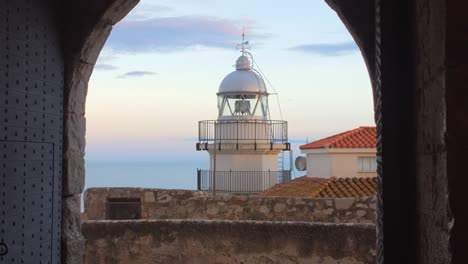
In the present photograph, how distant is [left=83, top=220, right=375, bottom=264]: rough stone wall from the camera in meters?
6.24

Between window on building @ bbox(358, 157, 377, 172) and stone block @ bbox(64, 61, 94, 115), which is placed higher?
stone block @ bbox(64, 61, 94, 115)

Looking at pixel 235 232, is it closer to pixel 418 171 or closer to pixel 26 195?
pixel 26 195

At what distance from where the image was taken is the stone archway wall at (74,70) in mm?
4031

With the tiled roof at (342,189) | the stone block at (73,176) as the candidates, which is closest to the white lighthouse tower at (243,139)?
the tiled roof at (342,189)

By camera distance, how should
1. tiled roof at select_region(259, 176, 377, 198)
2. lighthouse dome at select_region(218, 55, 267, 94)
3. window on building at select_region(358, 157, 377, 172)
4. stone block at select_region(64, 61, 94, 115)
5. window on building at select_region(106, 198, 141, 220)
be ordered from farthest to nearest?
lighthouse dome at select_region(218, 55, 267, 94), window on building at select_region(358, 157, 377, 172), tiled roof at select_region(259, 176, 377, 198), window on building at select_region(106, 198, 141, 220), stone block at select_region(64, 61, 94, 115)

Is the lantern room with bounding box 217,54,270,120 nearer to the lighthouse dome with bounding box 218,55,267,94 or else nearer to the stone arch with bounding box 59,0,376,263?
the lighthouse dome with bounding box 218,55,267,94

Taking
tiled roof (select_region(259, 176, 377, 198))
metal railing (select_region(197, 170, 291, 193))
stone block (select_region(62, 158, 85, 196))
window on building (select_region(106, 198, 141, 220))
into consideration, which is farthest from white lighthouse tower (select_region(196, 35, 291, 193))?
stone block (select_region(62, 158, 85, 196))

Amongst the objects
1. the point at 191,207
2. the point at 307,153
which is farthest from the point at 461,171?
the point at 307,153

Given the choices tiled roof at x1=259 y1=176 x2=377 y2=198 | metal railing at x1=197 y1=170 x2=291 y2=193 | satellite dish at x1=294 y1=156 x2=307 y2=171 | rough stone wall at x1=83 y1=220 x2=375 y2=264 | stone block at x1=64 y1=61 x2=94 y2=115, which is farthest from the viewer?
metal railing at x1=197 y1=170 x2=291 y2=193

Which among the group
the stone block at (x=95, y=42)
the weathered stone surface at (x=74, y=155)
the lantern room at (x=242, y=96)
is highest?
the lantern room at (x=242, y=96)

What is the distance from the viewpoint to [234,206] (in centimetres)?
827

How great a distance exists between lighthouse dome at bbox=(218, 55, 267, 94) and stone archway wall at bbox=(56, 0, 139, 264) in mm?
14776

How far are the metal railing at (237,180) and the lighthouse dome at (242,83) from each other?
2.81 metres

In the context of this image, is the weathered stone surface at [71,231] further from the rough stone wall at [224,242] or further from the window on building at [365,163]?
the window on building at [365,163]
